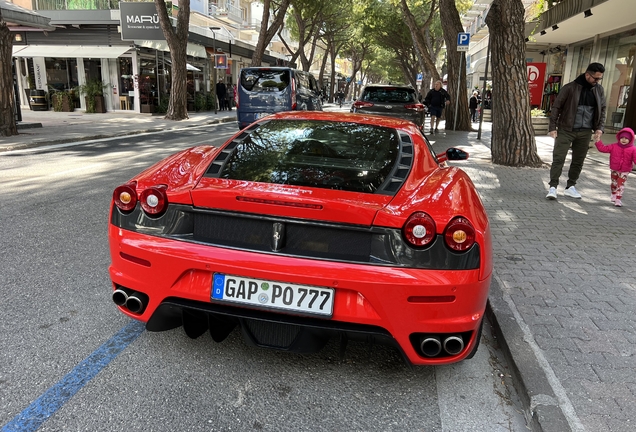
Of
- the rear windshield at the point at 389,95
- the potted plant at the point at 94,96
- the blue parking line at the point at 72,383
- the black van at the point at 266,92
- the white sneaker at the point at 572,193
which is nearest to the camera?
the blue parking line at the point at 72,383

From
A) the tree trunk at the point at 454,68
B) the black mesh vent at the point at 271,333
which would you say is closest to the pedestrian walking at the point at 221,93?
the tree trunk at the point at 454,68

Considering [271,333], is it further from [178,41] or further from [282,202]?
[178,41]

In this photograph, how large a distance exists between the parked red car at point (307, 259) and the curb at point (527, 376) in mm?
373

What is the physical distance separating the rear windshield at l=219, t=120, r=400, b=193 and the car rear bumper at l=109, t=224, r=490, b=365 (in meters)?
0.52

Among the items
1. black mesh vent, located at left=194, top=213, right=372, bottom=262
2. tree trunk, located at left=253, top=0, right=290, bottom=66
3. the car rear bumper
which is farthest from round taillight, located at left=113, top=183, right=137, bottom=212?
tree trunk, located at left=253, top=0, right=290, bottom=66

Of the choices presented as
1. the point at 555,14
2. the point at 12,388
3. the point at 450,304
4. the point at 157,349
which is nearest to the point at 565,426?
the point at 450,304

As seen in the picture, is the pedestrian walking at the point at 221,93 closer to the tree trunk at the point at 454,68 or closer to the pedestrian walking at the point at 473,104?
the pedestrian walking at the point at 473,104

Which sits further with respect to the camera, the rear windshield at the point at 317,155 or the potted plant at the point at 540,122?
the potted plant at the point at 540,122

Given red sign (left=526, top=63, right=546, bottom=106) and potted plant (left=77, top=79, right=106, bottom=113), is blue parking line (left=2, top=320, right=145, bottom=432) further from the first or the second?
potted plant (left=77, top=79, right=106, bottom=113)

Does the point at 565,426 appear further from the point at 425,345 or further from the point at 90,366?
the point at 90,366

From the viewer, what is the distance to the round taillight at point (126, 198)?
9.00 ft

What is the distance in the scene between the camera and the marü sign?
23.2 meters

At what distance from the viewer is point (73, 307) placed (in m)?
3.44

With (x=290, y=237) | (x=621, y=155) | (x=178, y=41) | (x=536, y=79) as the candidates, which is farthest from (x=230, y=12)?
(x=290, y=237)
